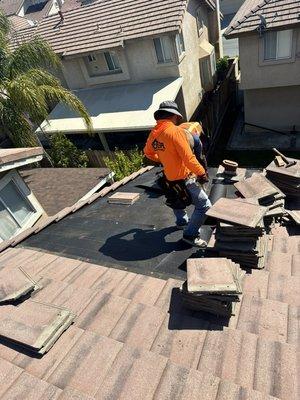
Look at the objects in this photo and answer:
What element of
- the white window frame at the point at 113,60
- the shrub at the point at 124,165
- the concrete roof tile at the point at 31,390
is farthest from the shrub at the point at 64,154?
the concrete roof tile at the point at 31,390

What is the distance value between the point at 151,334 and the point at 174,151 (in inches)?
112

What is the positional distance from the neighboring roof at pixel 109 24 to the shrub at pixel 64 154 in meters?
5.00

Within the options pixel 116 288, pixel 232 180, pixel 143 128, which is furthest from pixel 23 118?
pixel 116 288

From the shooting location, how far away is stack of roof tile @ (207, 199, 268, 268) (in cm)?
452

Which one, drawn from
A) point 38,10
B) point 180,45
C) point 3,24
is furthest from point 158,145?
point 38,10

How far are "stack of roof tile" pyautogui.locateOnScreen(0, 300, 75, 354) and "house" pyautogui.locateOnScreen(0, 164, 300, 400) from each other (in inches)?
3.0

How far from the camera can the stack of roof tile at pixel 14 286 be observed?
3.99m

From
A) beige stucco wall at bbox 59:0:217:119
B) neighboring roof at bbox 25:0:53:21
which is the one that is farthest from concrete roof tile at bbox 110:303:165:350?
neighboring roof at bbox 25:0:53:21

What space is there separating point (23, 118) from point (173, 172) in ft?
34.3

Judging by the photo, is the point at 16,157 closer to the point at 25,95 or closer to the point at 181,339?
the point at 25,95

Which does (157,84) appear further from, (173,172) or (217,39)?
(173,172)

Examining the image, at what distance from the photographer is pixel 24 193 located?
905 cm

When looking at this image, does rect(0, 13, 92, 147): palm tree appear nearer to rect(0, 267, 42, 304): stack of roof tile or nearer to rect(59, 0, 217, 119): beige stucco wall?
rect(59, 0, 217, 119): beige stucco wall

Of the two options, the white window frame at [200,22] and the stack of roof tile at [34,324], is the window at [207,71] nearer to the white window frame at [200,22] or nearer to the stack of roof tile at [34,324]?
the white window frame at [200,22]
